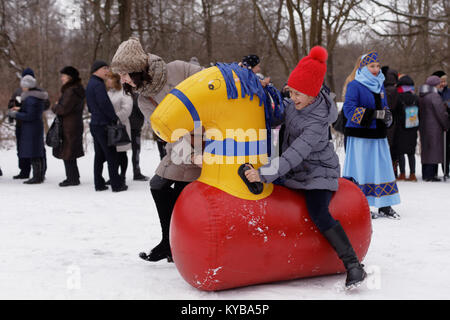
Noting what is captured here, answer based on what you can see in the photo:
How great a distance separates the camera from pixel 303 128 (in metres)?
3.30

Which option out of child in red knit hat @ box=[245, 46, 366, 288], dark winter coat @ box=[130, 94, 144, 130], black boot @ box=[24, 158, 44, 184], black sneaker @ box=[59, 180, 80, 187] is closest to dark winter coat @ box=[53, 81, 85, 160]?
black sneaker @ box=[59, 180, 80, 187]

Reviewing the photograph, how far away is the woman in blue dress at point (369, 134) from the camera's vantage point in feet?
17.4

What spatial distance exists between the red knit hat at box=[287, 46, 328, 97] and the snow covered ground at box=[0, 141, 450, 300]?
130 centimetres

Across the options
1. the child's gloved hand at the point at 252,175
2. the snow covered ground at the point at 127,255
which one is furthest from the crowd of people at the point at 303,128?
the snow covered ground at the point at 127,255

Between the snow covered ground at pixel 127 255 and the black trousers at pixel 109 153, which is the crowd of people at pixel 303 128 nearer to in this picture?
the black trousers at pixel 109 153

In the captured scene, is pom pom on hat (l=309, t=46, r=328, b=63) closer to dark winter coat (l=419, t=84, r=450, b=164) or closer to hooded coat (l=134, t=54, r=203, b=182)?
hooded coat (l=134, t=54, r=203, b=182)

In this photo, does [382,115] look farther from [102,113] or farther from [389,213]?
[102,113]

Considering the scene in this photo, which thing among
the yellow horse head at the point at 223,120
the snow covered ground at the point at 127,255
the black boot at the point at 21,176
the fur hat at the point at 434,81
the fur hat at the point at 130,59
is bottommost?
the snow covered ground at the point at 127,255

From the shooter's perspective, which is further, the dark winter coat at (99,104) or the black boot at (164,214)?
the dark winter coat at (99,104)

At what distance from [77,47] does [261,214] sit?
2390 centimetres

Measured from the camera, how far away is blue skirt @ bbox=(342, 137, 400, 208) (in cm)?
545

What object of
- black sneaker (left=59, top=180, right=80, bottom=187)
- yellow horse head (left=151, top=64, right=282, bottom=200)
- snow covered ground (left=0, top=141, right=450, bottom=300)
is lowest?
snow covered ground (left=0, top=141, right=450, bottom=300)

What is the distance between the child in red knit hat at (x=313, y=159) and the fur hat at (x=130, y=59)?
0.99 meters
